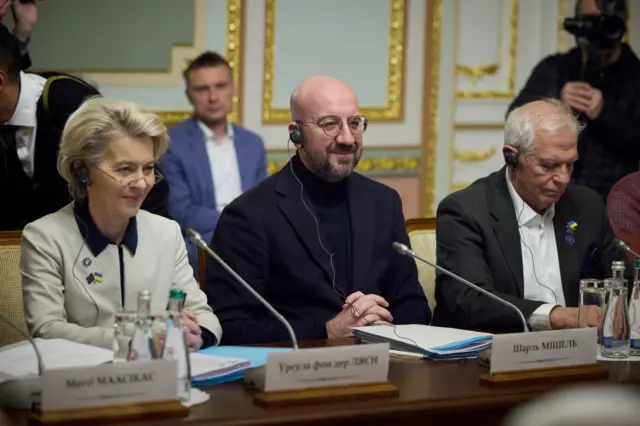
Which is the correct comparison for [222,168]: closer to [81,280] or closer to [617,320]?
[81,280]

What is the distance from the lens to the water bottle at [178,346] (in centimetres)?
179

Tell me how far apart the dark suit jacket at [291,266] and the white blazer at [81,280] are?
171 mm

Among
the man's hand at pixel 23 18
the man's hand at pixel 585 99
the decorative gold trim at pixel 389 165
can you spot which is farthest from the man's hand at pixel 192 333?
the man's hand at pixel 585 99

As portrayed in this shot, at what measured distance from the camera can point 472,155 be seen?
553 centimetres

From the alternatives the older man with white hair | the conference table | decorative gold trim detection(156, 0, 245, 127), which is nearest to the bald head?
the older man with white hair

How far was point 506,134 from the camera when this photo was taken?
3.13 meters

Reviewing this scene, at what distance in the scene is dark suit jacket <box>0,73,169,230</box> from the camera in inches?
137

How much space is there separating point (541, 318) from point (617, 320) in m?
0.38

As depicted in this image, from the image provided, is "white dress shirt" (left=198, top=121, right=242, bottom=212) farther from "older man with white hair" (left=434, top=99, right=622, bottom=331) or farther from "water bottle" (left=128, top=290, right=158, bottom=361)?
"water bottle" (left=128, top=290, right=158, bottom=361)

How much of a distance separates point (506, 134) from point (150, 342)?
5.34ft

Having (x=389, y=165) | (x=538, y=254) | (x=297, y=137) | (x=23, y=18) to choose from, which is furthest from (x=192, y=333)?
(x=389, y=165)

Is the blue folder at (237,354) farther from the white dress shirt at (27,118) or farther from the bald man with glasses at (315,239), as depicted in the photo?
the white dress shirt at (27,118)

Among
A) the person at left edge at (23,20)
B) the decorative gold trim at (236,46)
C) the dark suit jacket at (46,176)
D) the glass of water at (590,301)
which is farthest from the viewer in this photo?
the decorative gold trim at (236,46)

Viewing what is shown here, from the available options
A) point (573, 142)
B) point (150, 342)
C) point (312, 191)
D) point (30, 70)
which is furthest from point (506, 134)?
point (30, 70)
